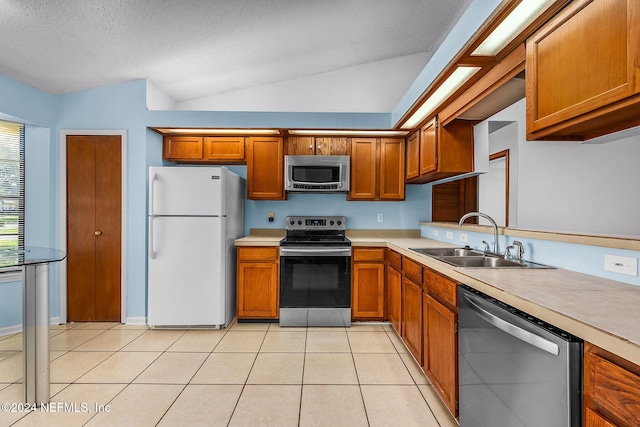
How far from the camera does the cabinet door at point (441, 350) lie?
5.55ft

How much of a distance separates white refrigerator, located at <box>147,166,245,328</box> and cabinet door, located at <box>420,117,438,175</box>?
6.65 feet

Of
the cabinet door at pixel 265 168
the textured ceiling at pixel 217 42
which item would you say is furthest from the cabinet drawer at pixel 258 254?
the textured ceiling at pixel 217 42

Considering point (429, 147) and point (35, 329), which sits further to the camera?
point (429, 147)

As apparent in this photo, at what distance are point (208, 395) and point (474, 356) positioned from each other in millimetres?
1671

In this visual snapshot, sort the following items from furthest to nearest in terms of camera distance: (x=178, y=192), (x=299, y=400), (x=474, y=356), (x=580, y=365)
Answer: (x=178, y=192) < (x=299, y=400) < (x=474, y=356) < (x=580, y=365)

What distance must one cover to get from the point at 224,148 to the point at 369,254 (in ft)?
6.80

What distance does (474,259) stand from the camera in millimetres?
2275

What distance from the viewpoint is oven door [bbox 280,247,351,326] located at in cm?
324

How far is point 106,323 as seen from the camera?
3.37m

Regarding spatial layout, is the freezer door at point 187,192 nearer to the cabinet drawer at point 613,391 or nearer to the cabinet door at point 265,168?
the cabinet door at point 265,168

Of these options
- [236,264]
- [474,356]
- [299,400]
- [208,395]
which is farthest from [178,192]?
[474,356]

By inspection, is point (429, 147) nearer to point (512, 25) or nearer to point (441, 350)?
point (512, 25)

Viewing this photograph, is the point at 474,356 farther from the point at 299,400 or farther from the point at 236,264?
the point at 236,264

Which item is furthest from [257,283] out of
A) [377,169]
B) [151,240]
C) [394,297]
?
[377,169]
